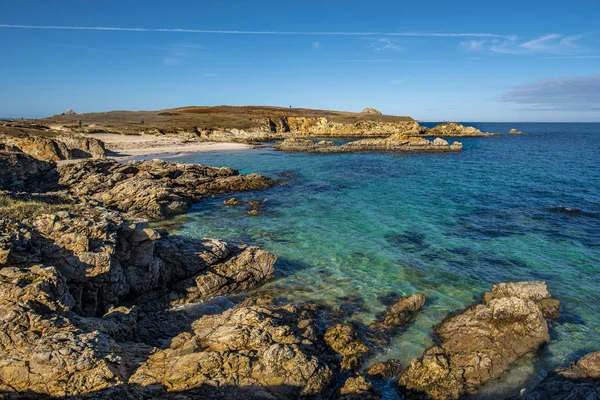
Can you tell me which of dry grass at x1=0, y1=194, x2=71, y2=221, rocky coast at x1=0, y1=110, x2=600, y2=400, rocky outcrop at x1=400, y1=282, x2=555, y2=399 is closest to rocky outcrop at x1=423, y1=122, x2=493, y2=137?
rocky outcrop at x1=400, y1=282, x2=555, y2=399

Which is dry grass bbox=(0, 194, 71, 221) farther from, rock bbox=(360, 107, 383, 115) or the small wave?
rock bbox=(360, 107, 383, 115)

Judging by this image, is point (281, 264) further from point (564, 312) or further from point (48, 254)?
point (564, 312)

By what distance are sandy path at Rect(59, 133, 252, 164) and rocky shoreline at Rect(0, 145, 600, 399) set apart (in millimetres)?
38920

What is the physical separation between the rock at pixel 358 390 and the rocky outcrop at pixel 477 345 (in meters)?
1.07


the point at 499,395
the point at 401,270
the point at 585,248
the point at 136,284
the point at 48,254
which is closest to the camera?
the point at 499,395

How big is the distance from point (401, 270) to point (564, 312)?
6.37 metres

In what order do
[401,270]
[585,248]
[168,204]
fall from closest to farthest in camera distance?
[401,270] < [585,248] < [168,204]

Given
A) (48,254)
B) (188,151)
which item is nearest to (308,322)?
(48,254)

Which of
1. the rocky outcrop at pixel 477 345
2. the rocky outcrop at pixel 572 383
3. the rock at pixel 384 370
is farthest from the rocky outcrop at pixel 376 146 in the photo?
the rocky outcrop at pixel 572 383

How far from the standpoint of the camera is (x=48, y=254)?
10812 mm

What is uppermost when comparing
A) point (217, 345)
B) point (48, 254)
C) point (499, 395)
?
point (48, 254)

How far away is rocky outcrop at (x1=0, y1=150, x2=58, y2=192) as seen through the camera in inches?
991

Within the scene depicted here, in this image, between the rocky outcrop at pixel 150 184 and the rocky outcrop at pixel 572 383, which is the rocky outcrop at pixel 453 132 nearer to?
the rocky outcrop at pixel 150 184

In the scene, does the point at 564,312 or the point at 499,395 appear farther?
the point at 564,312
